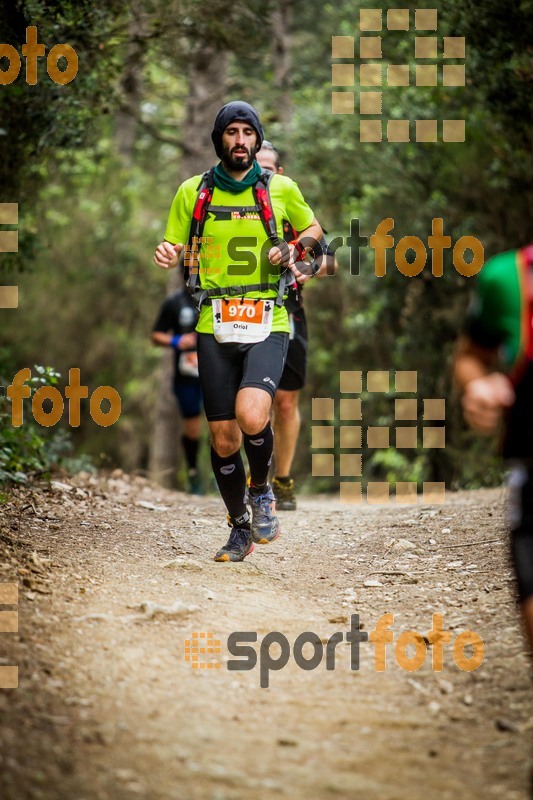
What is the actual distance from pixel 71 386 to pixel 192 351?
8.48 meters

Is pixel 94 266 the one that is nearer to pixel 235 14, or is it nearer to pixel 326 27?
pixel 326 27

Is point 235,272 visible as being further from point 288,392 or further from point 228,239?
point 288,392

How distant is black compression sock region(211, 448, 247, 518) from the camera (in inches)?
222

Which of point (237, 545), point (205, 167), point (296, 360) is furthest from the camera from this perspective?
point (205, 167)

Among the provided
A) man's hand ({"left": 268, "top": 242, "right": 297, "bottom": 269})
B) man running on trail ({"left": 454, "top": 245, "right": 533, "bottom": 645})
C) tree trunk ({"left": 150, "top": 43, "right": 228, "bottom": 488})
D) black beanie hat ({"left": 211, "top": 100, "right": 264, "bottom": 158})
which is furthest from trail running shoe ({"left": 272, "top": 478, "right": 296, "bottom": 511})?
tree trunk ({"left": 150, "top": 43, "right": 228, "bottom": 488})

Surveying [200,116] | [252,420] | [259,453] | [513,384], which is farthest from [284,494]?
[200,116]

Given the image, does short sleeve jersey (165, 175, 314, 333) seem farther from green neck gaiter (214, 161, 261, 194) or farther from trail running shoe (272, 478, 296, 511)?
trail running shoe (272, 478, 296, 511)

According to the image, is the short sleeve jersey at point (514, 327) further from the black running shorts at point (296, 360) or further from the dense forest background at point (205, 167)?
the black running shorts at point (296, 360)

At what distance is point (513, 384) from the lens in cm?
315

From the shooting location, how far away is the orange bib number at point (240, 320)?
548 cm

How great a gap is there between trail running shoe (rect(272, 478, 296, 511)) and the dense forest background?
201cm

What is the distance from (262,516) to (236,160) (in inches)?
83.9

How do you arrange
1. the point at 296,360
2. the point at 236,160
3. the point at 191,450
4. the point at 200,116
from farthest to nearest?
the point at 200,116 < the point at 191,450 < the point at 296,360 < the point at 236,160

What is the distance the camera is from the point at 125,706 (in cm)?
366
